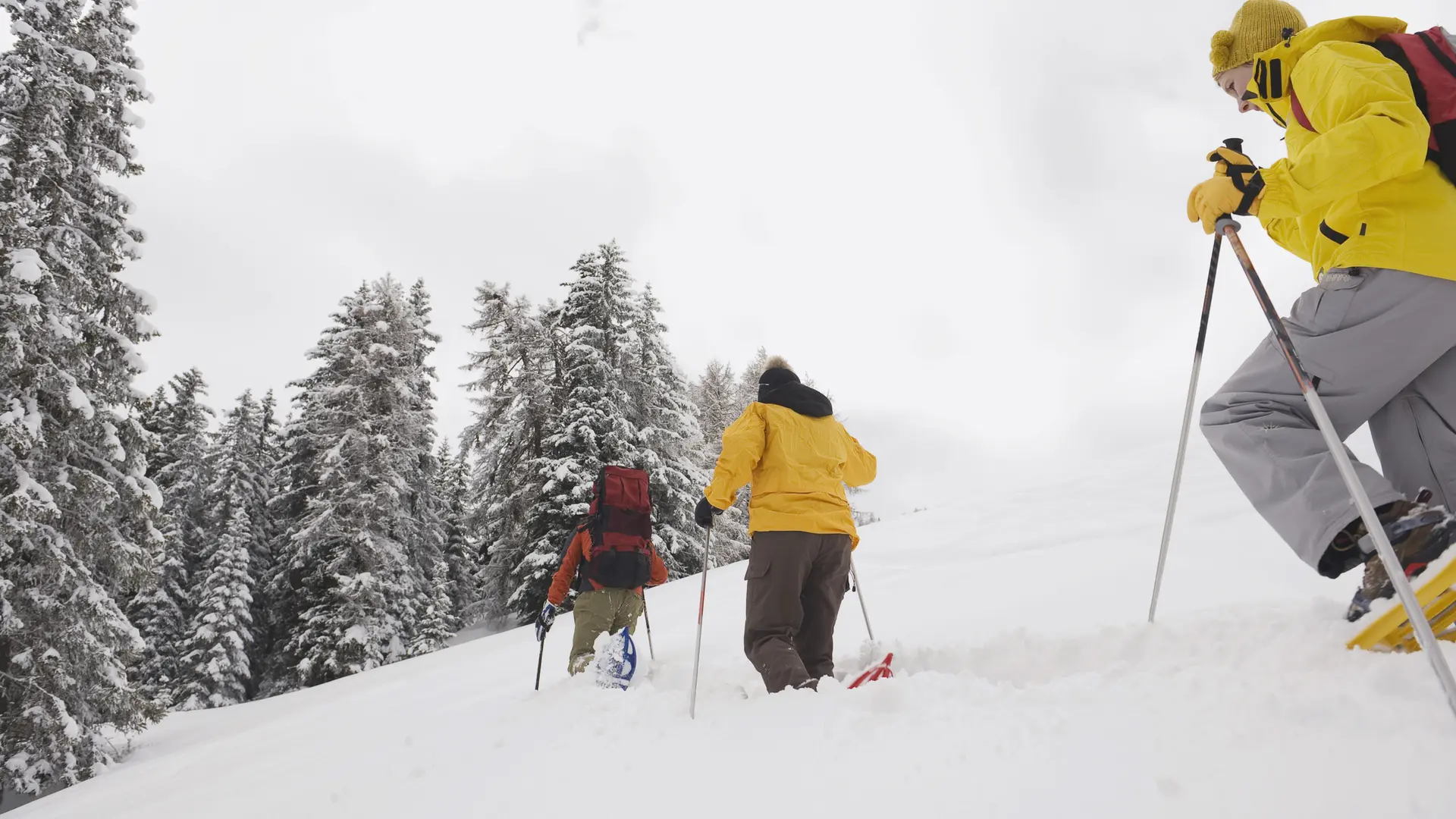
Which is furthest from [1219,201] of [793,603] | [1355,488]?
[793,603]

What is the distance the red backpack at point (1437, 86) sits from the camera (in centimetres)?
212

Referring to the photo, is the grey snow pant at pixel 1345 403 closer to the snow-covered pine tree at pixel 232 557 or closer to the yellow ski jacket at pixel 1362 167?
the yellow ski jacket at pixel 1362 167

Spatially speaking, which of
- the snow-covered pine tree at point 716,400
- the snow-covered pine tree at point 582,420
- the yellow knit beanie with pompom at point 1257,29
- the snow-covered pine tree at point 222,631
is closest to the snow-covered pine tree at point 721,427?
the snow-covered pine tree at point 716,400

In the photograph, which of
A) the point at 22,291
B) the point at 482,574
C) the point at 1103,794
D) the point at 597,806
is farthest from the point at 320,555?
the point at 1103,794

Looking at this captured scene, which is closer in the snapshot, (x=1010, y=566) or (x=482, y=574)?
(x=1010, y=566)

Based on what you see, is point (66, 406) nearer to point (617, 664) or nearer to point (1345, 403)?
point (617, 664)

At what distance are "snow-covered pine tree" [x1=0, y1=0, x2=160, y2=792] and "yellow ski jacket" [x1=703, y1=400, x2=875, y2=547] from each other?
10.4 meters

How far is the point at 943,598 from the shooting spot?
618cm

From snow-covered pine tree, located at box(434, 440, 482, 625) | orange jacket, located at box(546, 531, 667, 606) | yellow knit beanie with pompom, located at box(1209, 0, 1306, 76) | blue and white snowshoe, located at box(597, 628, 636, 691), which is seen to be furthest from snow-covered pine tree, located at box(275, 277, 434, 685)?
yellow knit beanie with pompom, located at box(1209, 0, 1306, 76)

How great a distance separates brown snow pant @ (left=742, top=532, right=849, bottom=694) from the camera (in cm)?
367

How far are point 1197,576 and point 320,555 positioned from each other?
20.9m

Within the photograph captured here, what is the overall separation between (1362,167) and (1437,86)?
0.50 m

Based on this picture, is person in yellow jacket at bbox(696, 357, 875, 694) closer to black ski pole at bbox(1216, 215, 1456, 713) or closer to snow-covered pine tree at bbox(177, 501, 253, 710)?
black ski pole at bbox(1216, 215, 1456, 713)

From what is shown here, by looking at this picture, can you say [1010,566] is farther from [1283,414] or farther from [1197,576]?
[1283,414]
